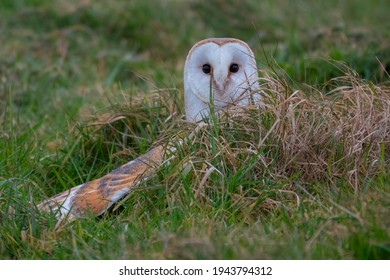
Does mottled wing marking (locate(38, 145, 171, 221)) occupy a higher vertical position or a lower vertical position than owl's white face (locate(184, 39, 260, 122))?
lower

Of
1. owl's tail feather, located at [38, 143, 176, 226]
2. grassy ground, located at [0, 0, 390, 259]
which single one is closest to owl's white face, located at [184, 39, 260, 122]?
grassy ground, located at [0, 0, 390, 259]

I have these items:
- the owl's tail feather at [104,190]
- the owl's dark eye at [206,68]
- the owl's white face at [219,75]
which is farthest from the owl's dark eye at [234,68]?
the owl's tail feather at [104,190]

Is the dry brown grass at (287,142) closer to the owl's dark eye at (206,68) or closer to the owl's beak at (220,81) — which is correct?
the owl's beak at (220,81)

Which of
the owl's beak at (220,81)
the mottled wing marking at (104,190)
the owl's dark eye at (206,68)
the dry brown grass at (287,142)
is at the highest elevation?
the owl's dark eye at (206,68)

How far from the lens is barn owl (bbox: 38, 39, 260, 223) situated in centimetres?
499

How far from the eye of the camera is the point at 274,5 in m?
9.74

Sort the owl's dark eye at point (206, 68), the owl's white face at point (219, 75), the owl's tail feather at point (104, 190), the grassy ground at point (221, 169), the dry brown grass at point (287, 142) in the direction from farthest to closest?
the owl's dark eye at point (206, 68), the owl's white face at point (219, 75), the owl's tail feather at point (104, 190), the dry brown grass at point (287, 142), the grassy ground at point (221, 169)

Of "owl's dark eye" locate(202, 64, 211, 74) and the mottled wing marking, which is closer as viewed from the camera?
the mottled wing marking

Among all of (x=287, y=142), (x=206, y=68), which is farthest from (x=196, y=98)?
(x=287, y=142)

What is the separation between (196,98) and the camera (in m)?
5.48

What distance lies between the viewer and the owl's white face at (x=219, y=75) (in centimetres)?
530

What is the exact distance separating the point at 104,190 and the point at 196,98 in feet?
2.65

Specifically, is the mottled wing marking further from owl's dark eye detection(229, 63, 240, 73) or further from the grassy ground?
owl's dark eye detection(229, 63, 240, 73)

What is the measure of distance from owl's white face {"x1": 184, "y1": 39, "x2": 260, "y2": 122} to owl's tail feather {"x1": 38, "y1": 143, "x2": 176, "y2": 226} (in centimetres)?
37
